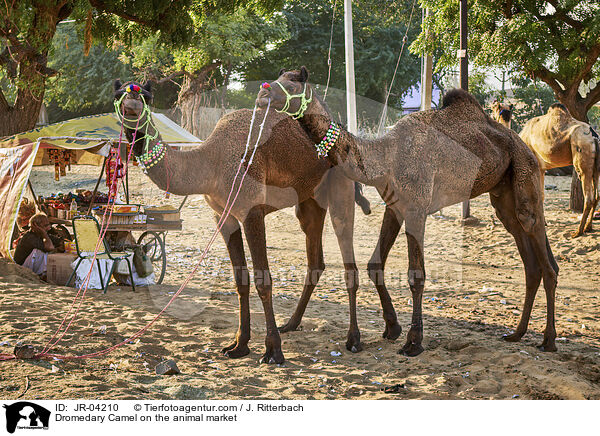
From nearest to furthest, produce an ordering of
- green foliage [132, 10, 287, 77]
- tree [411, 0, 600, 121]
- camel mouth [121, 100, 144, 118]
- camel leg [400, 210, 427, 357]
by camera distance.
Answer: camel mouth [121, 100, 144, 118] → camel leg [400, 210, 427, 357] → tree [411, 0, 600, 121] → green foliage [132, 10, 287, 77]

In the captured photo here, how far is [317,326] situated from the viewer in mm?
6473

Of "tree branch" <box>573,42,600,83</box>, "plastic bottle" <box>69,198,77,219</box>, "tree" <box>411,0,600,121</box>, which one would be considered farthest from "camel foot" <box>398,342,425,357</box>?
"tree branch" <box>573,42,600,83</box>

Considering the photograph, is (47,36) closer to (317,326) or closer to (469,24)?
(317,326)

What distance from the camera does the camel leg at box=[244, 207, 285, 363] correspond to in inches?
201

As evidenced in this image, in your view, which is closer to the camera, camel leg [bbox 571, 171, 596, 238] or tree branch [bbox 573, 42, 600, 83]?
camel leg [bbox 571, 171, 596, 238]

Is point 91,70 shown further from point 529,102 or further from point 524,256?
point 524,256

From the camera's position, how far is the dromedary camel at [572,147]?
35.7 ft

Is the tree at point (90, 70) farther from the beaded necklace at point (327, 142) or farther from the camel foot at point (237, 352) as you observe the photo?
the beaded necklace at point (327, 142)

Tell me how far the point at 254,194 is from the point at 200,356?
1621 mm

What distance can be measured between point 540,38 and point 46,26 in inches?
370

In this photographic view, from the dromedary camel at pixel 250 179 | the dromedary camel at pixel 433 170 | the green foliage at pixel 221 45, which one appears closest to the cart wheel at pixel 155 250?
the dromedary camel at pixel 250 179

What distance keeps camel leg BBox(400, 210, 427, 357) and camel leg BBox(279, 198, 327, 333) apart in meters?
1.09

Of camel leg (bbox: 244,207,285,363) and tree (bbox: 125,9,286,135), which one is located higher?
tree (bbox: 125,9,286,135)

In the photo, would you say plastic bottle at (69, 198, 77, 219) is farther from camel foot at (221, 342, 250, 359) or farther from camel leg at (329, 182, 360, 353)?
camel leg at (329, 182, 360, 353)
